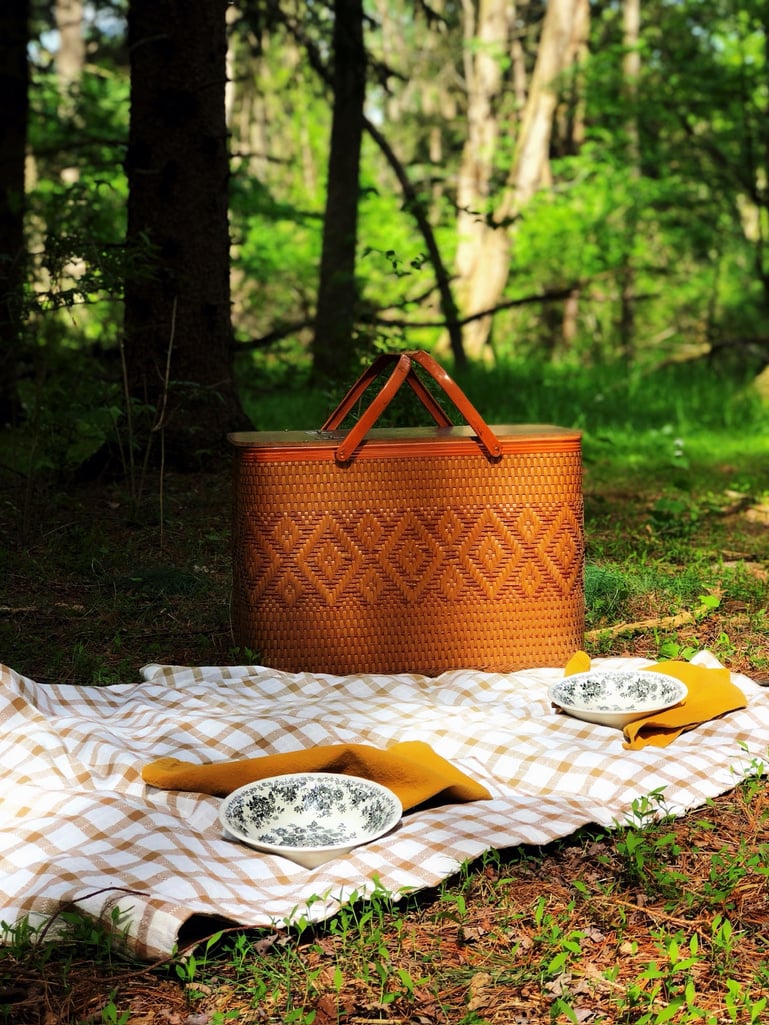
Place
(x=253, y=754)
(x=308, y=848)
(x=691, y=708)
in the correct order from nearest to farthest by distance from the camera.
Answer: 1. (x=308, y=848)
2. (x=253, y=754)
3. (x=691, y=708)

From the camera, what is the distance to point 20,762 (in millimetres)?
2391

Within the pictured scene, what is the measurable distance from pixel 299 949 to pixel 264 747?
783mm

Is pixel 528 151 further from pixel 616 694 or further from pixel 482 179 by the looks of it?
pixel 616 694

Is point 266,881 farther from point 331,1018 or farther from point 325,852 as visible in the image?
point 331,1018

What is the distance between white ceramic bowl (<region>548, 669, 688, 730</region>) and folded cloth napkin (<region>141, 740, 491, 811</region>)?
0.50m

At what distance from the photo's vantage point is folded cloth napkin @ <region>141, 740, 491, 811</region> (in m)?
2.33

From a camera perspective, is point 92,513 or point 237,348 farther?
point 237,348

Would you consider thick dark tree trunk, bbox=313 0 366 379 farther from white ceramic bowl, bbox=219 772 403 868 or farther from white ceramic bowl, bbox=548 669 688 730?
white ceramic bowl, bbox=219 772 403 868

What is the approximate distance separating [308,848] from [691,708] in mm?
1155

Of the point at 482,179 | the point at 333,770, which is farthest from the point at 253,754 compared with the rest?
the point at 482,179

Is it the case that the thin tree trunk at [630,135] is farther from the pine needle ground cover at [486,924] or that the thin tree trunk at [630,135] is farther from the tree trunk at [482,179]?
the pine needle ground cover at [486,924]

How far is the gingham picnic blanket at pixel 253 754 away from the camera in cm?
193

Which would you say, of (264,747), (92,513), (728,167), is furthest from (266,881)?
(728,167)

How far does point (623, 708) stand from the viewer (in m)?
2.84
